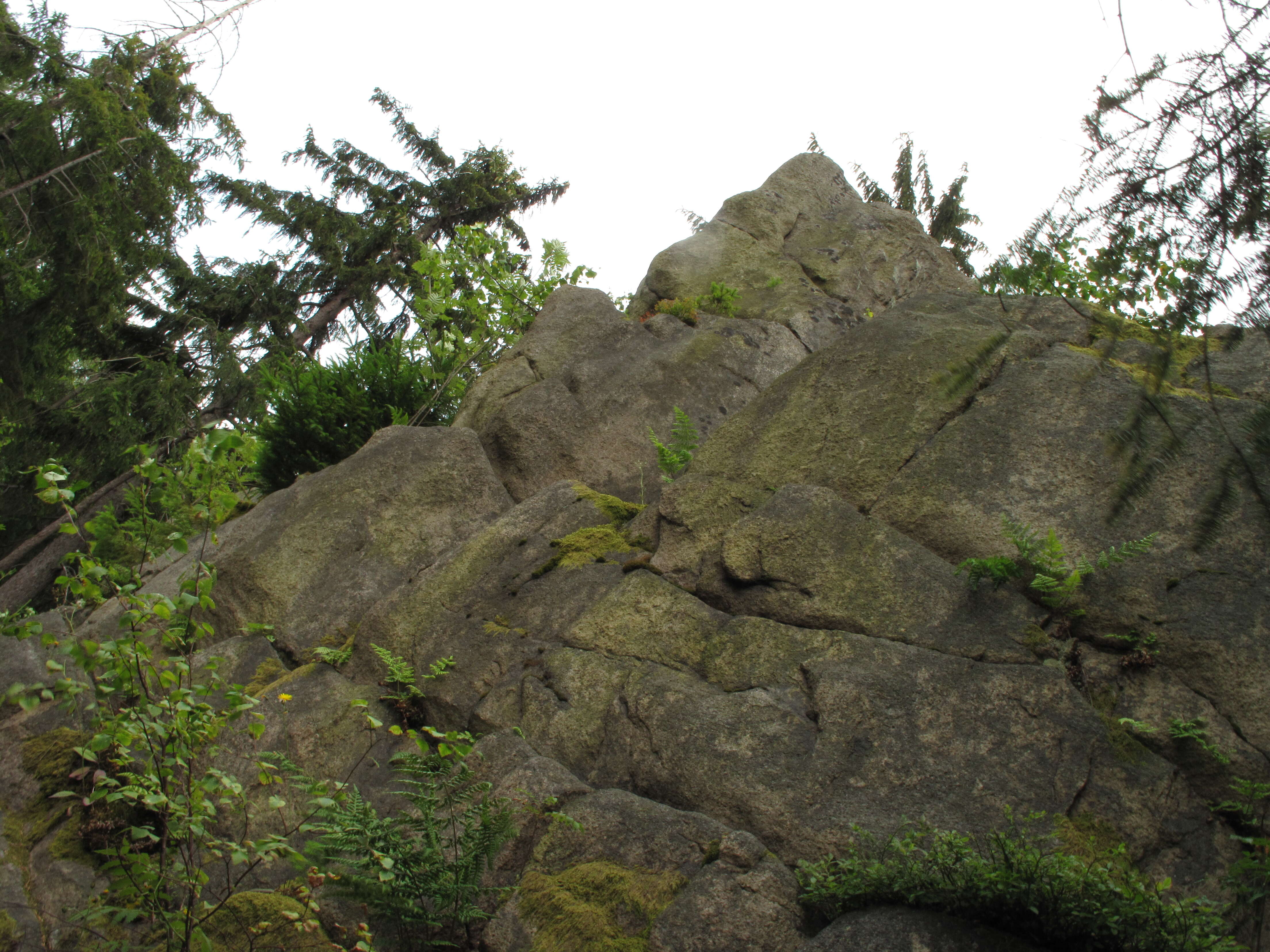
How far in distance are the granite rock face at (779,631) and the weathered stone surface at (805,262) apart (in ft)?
11.0

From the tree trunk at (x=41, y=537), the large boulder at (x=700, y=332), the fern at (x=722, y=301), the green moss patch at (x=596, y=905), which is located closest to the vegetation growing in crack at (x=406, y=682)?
the green moss patch at (x=596, y=905)

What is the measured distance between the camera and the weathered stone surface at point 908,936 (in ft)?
10.8

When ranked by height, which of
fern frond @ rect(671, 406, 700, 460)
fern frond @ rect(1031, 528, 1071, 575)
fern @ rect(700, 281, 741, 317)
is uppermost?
fern @ rect(700, 281, 741, 317)

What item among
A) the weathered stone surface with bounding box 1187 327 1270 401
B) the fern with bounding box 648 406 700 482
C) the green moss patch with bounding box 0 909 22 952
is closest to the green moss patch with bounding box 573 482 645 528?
the fern with bounding box 648 406 700 482

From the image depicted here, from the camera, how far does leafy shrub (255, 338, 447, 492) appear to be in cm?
1055

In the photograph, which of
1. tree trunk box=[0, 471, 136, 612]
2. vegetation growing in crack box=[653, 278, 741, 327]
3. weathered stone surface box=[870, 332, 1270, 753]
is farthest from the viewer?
tree trunk box=[0, 471, 136, 612]

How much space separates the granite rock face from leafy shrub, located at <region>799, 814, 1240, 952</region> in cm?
10

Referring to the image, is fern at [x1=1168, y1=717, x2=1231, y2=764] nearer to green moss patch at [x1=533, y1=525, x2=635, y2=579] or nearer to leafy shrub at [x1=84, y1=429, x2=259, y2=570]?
green moss patch at [x1=533, y1=525, x2=635, y2=579]

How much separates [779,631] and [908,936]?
2.31m

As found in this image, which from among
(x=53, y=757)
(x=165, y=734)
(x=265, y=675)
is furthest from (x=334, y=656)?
(x=165, y=734)

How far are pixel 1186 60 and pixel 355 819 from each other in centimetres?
410

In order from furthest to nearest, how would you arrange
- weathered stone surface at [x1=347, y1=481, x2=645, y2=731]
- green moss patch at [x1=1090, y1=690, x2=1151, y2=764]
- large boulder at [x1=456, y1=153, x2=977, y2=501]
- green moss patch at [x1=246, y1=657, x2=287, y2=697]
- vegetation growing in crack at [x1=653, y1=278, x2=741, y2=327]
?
vegetation growing in crack at [x1=653, y1=278, x2=741, y2=327] < large boulder at [x1=456, y1=153, x2=977, y2=501] < green moss patch at [x1=246, y1=657, x2=287, y2=697] < weathered stone surface at [x1=347, y1=481, x2=645, y2=731] < green moss patch at [x1=1090, y1=690, x2=1151, y2=764]

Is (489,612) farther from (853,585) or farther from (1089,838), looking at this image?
(1089,838)

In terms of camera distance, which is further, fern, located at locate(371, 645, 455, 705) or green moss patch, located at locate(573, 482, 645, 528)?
green moss patch, located at locate(573, 482, 645, 528)
